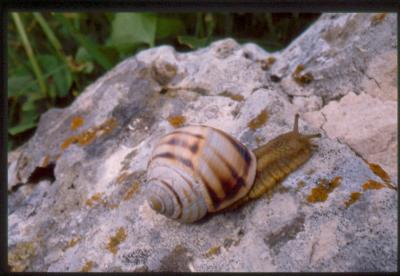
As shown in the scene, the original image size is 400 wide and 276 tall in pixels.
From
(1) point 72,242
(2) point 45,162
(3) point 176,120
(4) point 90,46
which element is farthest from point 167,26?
(1) point 72,242

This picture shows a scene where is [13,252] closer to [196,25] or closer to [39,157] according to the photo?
[39,157]

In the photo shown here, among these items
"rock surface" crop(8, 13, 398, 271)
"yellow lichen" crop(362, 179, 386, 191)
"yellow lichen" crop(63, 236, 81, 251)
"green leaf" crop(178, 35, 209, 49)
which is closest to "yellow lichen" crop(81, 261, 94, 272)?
"rock surface" crop(8, 13, 398, 271)

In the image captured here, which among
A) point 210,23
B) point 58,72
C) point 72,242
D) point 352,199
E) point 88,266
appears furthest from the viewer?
point 58,72

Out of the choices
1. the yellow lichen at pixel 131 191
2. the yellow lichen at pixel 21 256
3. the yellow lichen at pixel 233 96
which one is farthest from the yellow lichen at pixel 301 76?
the yellow lichen at pixel 21 256

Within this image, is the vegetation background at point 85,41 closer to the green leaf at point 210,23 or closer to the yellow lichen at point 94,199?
the green leaf at point 210,23

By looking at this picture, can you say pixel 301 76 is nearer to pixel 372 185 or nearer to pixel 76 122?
pixel 372 185

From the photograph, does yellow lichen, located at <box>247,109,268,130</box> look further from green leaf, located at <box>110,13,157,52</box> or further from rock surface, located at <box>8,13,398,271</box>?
green leaf, located at <box>110,13,157,52</box>
